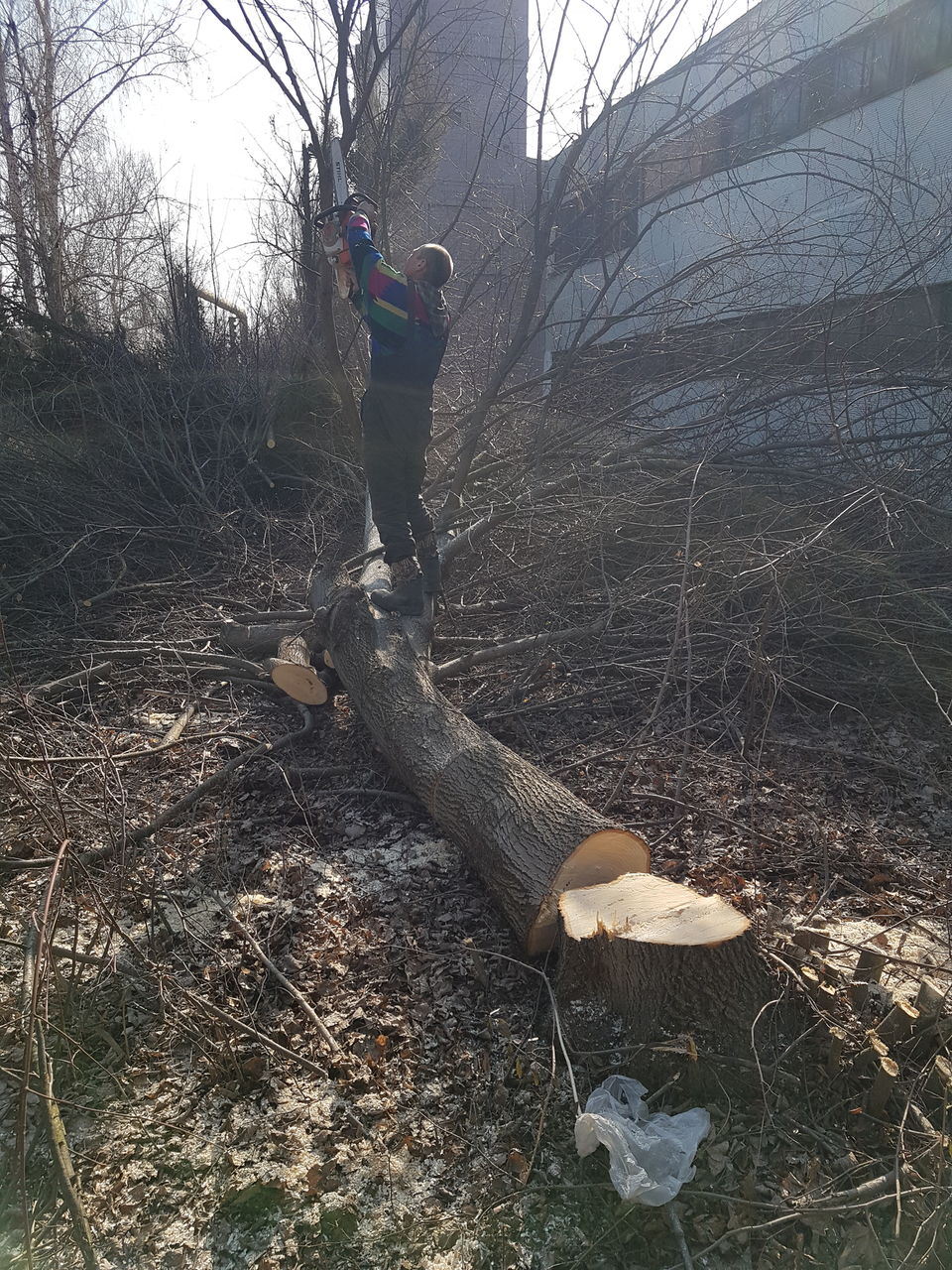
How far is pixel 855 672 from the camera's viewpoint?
4336mm

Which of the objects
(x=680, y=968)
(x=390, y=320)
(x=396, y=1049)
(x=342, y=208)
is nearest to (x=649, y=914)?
(x=680, y=968)

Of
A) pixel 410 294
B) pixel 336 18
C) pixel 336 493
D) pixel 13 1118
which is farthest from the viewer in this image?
pixel 336 493

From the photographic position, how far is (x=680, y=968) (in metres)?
2.07

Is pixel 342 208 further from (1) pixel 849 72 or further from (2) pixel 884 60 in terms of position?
(2) pixel 884 60

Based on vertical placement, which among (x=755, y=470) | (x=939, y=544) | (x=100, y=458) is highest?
(x=100, y=458)

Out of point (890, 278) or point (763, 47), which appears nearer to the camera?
point (763, 47)

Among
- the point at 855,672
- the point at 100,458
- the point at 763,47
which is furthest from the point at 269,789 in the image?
the point at 763,47

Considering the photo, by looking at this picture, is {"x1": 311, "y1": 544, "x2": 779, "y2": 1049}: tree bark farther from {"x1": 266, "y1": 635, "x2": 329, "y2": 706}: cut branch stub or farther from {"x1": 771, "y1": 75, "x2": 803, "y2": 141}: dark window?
{"x1": 771, "y1": 75, "x2": 803, "y2": 141}: dark window

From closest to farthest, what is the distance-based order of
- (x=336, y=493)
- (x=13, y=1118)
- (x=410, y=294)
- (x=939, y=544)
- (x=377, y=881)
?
(x=13, y=1118)
(x=377, y=881)
(x=410, y=294)
(x=939, y=544)
(x=336, y=493)

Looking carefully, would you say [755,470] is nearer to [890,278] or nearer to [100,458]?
[890,278]

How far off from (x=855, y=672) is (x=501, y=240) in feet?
14.3

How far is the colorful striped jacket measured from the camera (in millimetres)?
4227

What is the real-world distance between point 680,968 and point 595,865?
0.55 m

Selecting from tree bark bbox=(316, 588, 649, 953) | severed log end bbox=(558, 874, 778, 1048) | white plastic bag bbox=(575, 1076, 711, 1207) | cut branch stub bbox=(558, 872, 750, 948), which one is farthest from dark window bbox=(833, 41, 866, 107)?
Answer: white plastic bag bbox=(575, 1076, 711, 1207)
